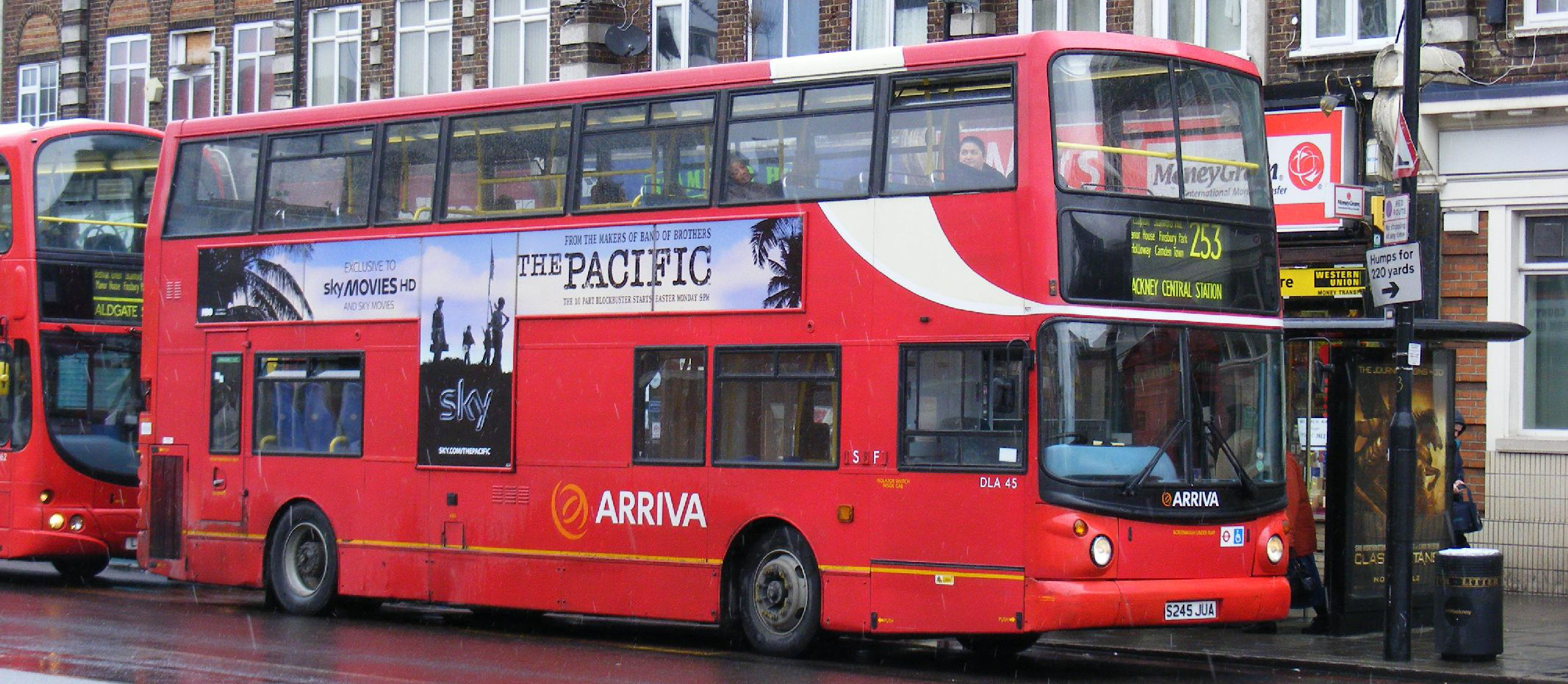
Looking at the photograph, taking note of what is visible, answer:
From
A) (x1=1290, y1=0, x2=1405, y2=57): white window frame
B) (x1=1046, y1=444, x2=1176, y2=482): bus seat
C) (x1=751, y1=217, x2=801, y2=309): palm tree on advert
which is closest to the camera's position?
(x1=1046, y1=444, x2=1176, y2=482): bus seat

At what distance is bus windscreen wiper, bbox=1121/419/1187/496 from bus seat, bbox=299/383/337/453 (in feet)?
25.0

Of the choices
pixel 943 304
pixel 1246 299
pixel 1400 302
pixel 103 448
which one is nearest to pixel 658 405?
pixel 943 304

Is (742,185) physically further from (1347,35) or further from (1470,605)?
(1347,35)

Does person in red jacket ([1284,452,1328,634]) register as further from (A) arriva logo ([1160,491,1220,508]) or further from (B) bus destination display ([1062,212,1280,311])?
(A) arriva logo ([1160,491,1220,508])

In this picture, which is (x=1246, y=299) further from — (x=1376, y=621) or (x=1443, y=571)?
(x=1376, y=621)

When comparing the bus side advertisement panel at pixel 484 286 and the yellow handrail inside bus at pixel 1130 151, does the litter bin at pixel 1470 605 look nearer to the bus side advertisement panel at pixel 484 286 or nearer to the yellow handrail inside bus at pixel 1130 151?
the yellow handrail inside bus at pixel 1130 151

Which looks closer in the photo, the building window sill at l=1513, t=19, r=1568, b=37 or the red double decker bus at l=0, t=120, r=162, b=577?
the building window sill at l=1513, t=19, r=1568, b=37

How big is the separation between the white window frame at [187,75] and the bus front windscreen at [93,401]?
12.8 meters

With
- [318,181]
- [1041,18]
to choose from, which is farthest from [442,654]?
[1041,18]

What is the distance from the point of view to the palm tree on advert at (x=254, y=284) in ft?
56.0

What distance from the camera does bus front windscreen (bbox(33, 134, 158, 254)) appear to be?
2008 centimetres

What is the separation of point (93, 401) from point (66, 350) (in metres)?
0.62

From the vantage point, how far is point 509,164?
15641mm

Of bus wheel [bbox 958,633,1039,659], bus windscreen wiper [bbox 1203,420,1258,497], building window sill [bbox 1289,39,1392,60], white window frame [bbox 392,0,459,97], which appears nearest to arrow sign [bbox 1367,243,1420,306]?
bus windscreen wiper [bbox 1203,420,1258,497]
